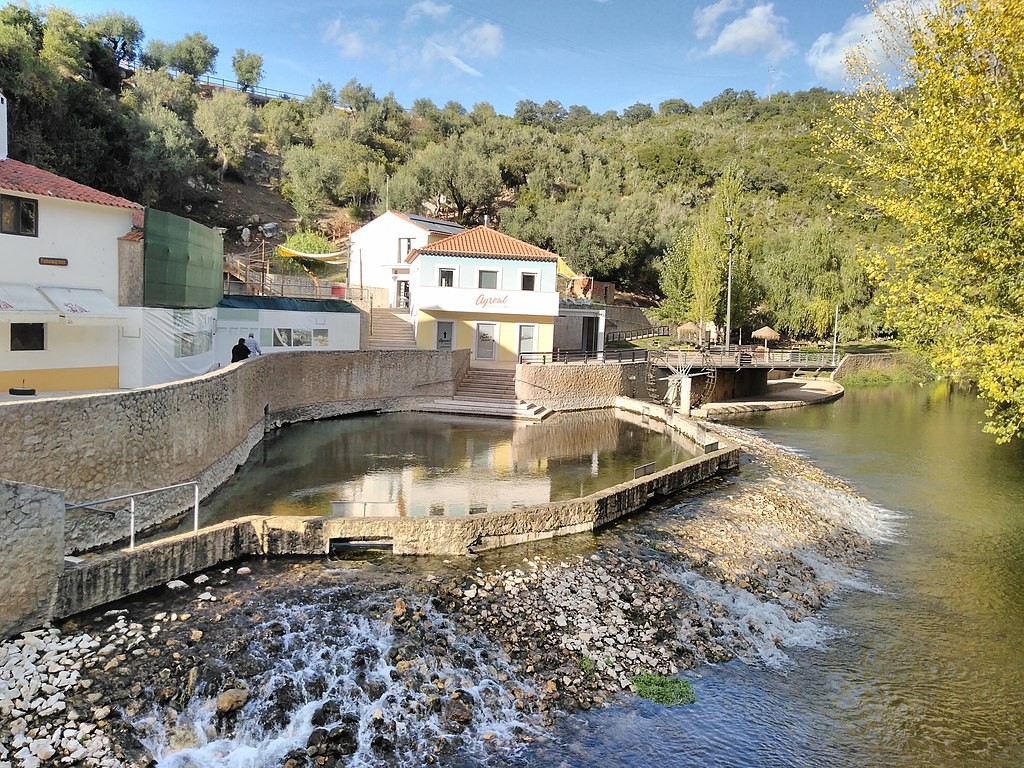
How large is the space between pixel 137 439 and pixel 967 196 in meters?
17.0

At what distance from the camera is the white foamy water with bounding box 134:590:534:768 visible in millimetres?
8164

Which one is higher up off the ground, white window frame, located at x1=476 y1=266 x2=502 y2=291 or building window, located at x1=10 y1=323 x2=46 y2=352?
white window frame, located at x1=476 y1=266 x2=502 y2=291

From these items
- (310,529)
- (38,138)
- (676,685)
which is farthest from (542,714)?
(38,138)

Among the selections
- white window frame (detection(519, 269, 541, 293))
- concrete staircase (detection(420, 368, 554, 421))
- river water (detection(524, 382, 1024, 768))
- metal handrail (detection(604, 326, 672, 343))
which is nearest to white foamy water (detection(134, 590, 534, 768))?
river water (detection(524, 382, 1024, 768))

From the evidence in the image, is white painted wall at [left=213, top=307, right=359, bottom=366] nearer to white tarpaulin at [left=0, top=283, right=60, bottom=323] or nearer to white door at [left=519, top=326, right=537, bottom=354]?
white door at [left=519, top=326, right=537, bottom=354]

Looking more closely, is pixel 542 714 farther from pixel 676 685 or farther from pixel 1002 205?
pixel 1002 205

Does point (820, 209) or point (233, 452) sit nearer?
point (233, 452)

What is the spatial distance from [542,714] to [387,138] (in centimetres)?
7736

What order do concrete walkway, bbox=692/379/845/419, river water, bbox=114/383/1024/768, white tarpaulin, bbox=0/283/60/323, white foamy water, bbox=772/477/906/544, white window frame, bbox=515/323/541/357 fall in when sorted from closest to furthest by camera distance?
river water, bbox=114/383/1024/768, white tarpaulin, bbox=0/283/60/323, white foamy water, bbox=772/477/906/544, white window frame, bbox=515/323/541/357, concrete walkway, bbox=692/379/845/419

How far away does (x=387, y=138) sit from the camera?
7838 cm

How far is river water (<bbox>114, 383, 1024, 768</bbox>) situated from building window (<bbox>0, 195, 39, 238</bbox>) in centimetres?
1245

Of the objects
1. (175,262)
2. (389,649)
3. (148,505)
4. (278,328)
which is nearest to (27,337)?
(175,262)

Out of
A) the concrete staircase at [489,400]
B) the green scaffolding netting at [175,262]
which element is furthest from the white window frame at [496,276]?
the green scaffolding netting at [175,262]

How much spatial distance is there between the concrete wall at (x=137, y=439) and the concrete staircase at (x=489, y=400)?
8.31 m
